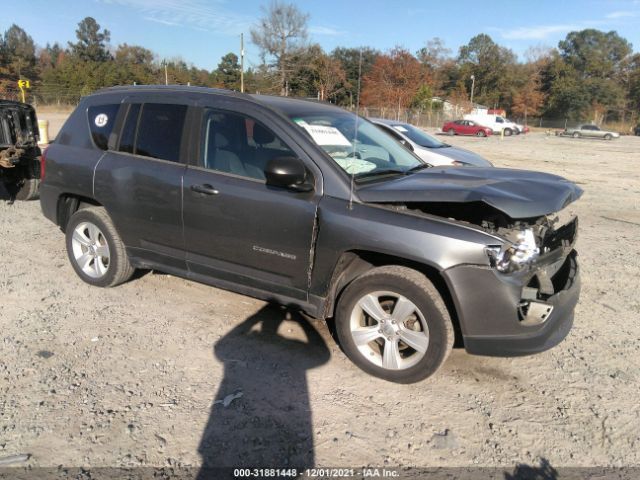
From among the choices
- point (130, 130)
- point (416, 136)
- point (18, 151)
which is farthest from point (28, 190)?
point (416, 136)

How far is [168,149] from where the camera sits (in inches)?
169

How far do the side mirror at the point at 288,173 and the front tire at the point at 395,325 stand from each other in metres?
0.79

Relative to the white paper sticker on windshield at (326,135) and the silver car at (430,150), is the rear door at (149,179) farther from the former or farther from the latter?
the silver car at (430,150)

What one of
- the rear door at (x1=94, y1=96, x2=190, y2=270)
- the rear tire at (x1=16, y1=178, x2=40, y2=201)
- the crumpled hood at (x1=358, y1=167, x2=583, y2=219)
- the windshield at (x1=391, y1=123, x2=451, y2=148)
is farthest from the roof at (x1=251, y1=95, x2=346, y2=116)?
the rear tire at (x1=16, y1=178, x2=40, y2=201)

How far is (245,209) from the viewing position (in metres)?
3.81

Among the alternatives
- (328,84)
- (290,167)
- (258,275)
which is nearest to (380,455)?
(258,275)

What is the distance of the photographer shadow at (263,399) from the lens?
9.12 feet

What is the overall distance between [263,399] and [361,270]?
1.11 meters

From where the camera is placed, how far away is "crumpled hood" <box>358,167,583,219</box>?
314cm

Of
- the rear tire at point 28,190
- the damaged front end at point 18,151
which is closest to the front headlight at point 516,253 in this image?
the damaged front end at point 18,151

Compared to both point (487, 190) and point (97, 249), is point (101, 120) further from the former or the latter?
point (487, 190)

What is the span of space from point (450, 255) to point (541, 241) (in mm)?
905

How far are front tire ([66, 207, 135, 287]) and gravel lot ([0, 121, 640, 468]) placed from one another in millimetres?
178

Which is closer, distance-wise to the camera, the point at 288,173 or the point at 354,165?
the point at 288,173
